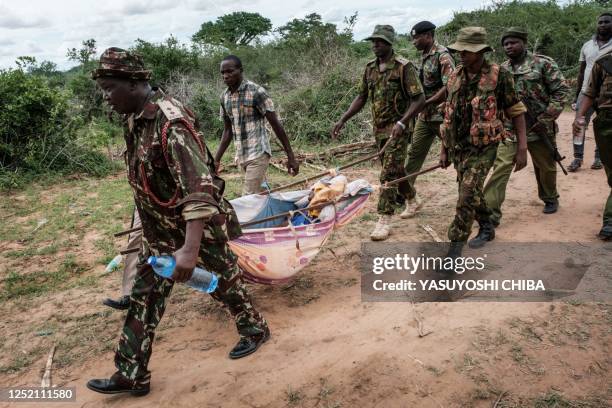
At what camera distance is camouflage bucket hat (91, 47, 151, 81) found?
7.06ft

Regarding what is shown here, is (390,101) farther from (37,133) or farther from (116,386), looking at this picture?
(37,133)

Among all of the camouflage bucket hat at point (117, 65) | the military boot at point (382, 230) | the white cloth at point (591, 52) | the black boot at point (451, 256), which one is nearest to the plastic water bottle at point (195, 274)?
the camouflage bucket hat at point (117, 65)

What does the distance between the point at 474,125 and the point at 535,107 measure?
4.27 feet

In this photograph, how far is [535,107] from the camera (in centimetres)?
445

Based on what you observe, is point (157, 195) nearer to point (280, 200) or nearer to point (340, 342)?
point (340, 342)

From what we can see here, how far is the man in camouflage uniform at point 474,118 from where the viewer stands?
3.43 meters

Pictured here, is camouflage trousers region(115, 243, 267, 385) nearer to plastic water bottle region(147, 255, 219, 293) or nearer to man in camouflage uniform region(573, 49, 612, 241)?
plastic water bottle region(147, 255, 219, 293)

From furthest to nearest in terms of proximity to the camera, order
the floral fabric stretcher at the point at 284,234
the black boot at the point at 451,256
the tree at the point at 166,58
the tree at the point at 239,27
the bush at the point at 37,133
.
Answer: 1. the tree at the point at 239,27
2. the tree at the point at 166,58
3. the bush at the point at 37,133
4. the black boot at the point at 451,256
5. the floral fabric stretcher at the point at 284,234

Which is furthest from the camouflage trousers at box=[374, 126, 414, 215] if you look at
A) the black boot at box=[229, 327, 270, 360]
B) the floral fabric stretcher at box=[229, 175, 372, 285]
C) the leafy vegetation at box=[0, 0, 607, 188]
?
the leafy vegetation at box=[0, 0, 607, 188]

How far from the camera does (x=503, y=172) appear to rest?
446 cm

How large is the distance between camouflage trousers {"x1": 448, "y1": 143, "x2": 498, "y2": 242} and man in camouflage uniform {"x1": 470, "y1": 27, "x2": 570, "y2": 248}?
0.52 m

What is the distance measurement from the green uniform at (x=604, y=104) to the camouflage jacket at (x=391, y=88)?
4.71 feet

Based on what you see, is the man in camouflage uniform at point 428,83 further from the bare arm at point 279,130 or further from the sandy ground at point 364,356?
the sandy ground at point 364,356

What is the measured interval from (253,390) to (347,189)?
1.78m
